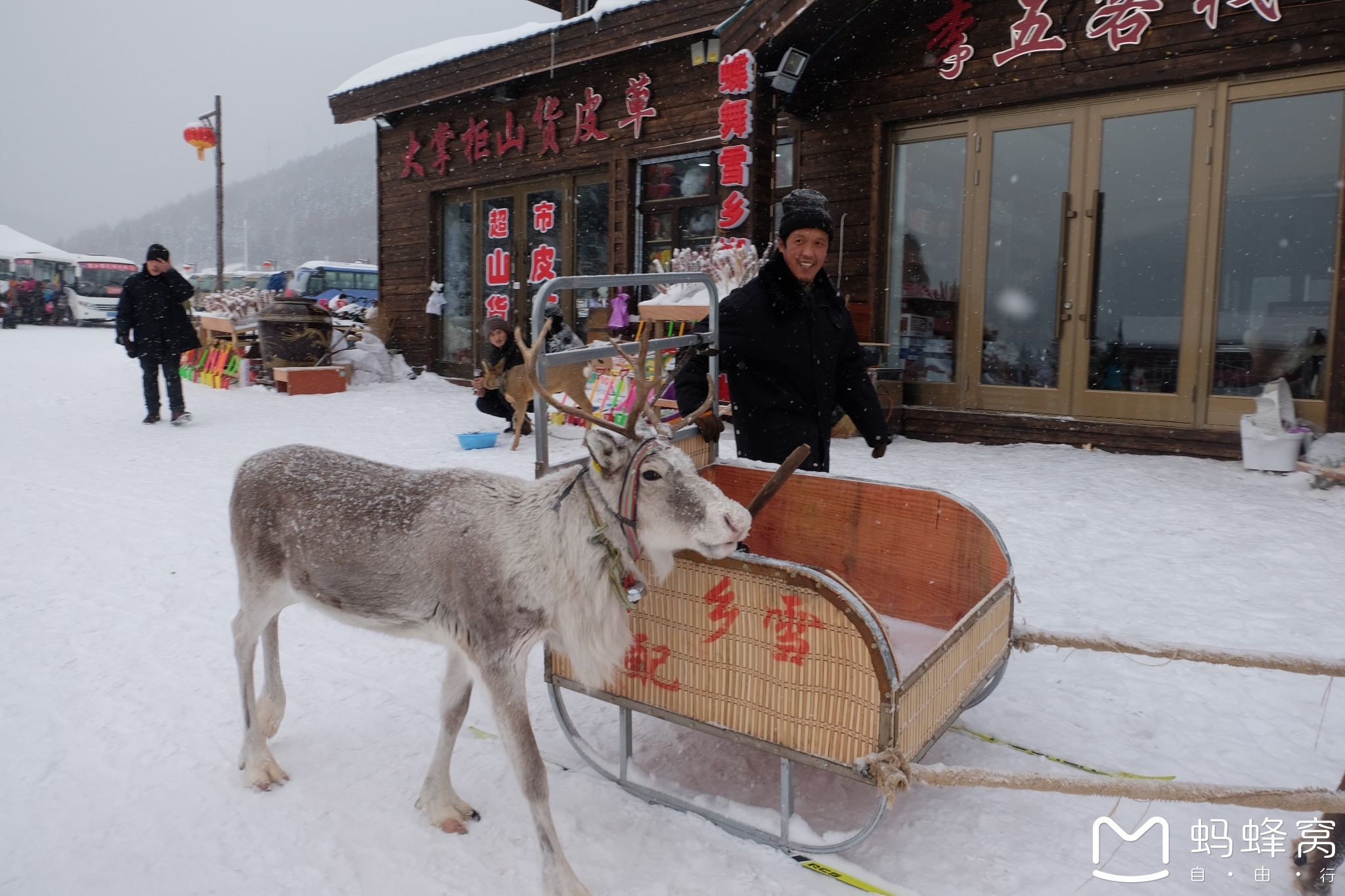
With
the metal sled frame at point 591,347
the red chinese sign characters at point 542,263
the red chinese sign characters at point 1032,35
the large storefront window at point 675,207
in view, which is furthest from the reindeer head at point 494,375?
the red chinese sign characters at point 1032,35

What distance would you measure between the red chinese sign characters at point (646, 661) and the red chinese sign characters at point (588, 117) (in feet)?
31.8

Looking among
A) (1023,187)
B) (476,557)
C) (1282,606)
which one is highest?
(1023,187)

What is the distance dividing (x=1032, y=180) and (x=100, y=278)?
129 ft

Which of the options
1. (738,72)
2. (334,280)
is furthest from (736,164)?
(334,280)

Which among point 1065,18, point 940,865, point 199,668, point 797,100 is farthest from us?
point 797,100

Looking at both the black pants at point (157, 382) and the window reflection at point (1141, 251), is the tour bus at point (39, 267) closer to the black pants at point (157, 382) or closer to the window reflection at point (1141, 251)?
the black pants at point (157, 382)

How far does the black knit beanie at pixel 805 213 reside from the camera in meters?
3.33

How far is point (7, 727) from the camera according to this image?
2988 millimetres

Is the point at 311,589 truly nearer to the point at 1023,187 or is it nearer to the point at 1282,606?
the point at 1282,606

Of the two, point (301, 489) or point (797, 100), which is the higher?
point (797, 100)

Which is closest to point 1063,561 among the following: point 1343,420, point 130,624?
point 1343,420

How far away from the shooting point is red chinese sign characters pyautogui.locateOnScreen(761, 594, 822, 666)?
2141 millimetres

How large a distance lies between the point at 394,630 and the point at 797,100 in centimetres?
760

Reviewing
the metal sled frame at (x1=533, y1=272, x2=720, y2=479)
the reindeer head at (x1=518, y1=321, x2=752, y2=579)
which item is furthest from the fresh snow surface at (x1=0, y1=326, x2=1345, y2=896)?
the metal sled frame at (x1=533, y1=272, x2=720, y2=479)
